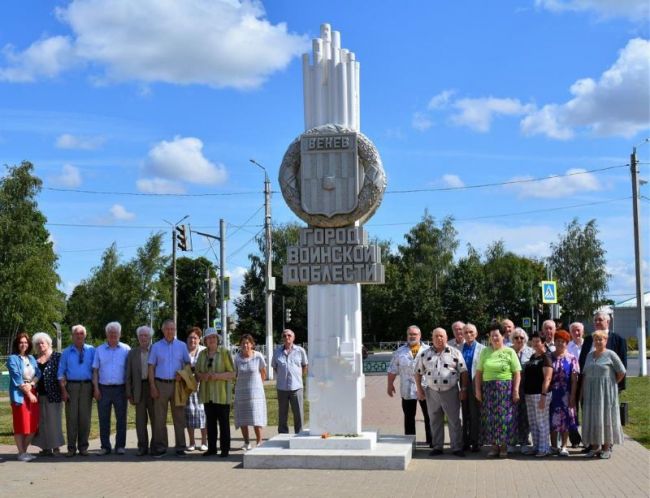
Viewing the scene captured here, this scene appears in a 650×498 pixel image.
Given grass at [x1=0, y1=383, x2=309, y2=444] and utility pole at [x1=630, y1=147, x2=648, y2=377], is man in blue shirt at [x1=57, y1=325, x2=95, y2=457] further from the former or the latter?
utility pole at [x1=630, y1=147, x2=648, y2=377]

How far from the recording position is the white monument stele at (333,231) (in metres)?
10.9

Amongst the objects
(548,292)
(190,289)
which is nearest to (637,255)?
(548,292)

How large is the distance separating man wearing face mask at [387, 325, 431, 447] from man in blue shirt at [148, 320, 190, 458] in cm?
281

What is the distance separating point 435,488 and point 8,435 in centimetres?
829

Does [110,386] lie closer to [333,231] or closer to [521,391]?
[333,231]

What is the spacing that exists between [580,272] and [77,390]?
192 ft

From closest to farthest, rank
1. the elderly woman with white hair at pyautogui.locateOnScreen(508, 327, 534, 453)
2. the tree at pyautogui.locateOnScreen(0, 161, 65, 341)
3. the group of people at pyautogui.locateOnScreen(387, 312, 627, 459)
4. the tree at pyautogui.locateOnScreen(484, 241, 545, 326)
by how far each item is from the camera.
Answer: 1. the group of people at pyautogui.locateOnScreen(387, 312, 627, 459)
2. the elderly woman with white hair at pyautogui.locateOnScreen(508, 327, 534, 453)
3. the tree at pyautogui.locateOnScreen(0, 161, 65, 341)
4. the tree at pyautogui.locateOnScreen(484, 241, 545, 326)

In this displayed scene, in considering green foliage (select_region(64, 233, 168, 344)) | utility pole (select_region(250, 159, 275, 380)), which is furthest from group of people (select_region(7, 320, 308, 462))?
green foliage (select_region(64, 233, 168, 344))

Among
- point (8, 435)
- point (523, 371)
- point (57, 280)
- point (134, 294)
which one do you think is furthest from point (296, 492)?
point (134, 294)

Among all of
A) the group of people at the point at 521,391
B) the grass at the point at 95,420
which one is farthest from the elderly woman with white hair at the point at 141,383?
the group of people at the point at 521,391

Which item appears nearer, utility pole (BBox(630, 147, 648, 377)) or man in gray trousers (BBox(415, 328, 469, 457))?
man in gray trousers (BBox(415, 328, 469, 457))

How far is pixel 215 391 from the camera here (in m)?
11.0

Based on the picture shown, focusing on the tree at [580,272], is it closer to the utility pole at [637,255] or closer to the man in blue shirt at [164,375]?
the utility pole at [637,255]

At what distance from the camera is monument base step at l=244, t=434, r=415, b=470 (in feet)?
32.3
